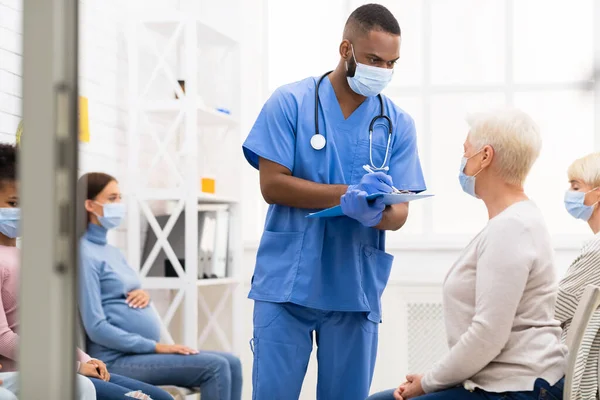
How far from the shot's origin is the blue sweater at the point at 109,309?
275cm

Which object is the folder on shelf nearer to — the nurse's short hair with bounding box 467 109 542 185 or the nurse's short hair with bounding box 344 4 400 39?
the nurse's short hair with bounding box 467 109 542 185

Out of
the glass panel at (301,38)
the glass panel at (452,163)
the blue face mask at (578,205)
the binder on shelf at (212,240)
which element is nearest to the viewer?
the blue face mask at (578,205)

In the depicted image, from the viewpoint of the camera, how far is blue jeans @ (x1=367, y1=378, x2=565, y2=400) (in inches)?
61.0

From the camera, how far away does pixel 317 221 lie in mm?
2014

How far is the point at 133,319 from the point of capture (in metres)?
2.88

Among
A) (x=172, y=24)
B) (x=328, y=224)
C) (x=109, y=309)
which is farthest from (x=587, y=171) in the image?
(x=172, y=24)

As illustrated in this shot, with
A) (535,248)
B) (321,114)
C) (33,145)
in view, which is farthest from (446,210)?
(33,145)

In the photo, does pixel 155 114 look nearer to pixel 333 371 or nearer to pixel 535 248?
pixel 333 371

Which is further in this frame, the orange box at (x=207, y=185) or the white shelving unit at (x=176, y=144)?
the orange box at (x=207, y=185)

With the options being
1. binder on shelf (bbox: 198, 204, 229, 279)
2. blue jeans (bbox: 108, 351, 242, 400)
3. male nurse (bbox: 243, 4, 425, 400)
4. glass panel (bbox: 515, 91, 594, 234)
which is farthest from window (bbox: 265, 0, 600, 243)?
male nurse (bbox: 243, 4, 425, 400)

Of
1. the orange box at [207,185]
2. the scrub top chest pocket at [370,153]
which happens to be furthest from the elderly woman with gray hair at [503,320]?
the orange box at [207,185]

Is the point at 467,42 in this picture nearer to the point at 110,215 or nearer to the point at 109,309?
the point at 110,215

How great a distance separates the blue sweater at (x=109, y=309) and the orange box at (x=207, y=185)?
68 centimetres

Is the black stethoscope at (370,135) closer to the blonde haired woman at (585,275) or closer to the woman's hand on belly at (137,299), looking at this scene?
the blonde haired woman at (585,275)
